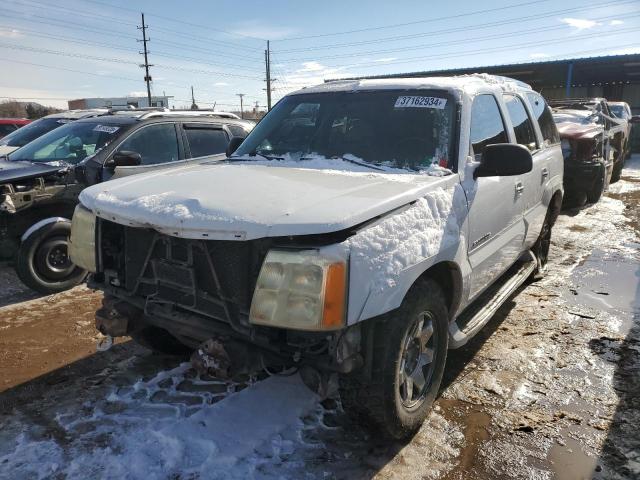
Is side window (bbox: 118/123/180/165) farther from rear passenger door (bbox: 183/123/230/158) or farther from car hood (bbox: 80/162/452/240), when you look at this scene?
car hood (bbox: 80/162/452/240)

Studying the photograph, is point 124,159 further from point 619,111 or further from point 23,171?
point 619,111

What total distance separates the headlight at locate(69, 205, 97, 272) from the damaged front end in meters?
0.10

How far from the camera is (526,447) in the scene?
112 inches

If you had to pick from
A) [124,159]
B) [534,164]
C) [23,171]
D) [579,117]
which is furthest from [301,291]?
[579,117]

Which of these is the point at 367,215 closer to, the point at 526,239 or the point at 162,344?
the point at 162,344

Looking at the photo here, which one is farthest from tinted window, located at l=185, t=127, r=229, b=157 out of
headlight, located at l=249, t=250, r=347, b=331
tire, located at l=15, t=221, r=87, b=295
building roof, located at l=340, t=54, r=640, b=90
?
building roof, located at l=340, t=54, r=640, b=90

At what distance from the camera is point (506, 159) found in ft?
10.5

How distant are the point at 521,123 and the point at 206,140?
3914 millimetres

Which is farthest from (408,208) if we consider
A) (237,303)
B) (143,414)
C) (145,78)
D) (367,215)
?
(145,78)

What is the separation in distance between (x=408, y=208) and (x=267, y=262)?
85 centimetres

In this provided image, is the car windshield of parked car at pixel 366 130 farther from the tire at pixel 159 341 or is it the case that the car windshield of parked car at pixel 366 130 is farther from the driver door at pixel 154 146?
the driver door at pixel 154 146

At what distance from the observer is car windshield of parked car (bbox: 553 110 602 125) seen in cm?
1014

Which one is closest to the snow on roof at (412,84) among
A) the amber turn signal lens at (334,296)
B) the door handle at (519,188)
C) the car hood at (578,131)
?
the door handle at (519,188)

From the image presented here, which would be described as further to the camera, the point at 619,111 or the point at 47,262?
the point at 619,111
